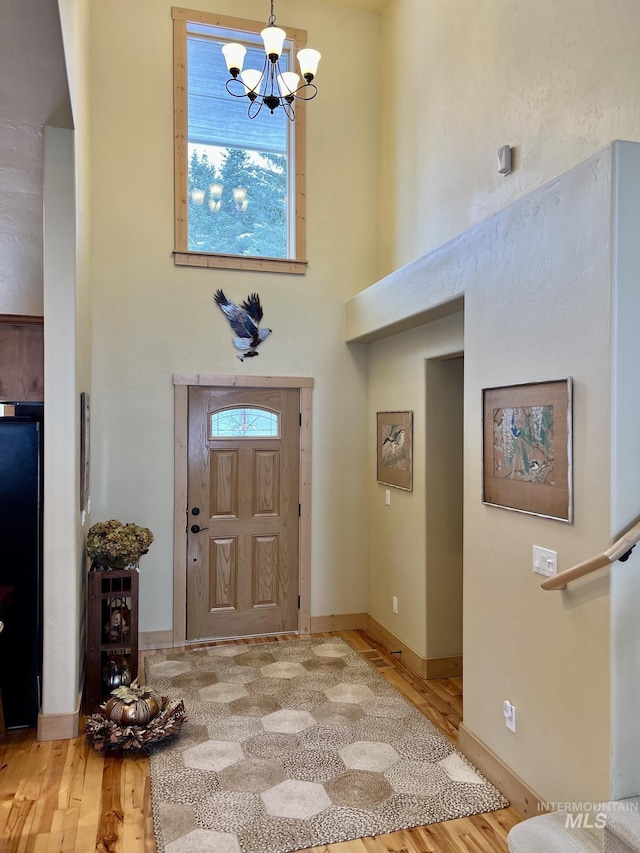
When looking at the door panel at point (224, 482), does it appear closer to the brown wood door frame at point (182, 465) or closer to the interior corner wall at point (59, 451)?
the brown wood door frame at point (182, 465)

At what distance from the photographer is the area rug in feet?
8.45

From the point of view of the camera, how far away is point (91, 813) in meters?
2.69

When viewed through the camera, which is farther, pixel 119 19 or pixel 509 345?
pixel 119 19

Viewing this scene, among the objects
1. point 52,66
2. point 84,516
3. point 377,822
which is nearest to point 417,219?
point 52,66

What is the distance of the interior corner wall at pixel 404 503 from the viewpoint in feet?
13.7

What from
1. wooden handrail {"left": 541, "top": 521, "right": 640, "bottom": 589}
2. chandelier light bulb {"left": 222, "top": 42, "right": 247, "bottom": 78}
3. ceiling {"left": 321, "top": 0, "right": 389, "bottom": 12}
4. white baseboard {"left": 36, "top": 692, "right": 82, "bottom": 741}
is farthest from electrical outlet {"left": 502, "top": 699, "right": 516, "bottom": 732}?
ceiling {"left": 321, "top": 0, "right": 389, "bottom": 12}

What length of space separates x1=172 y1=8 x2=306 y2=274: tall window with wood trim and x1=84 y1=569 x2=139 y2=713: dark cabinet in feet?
8.24

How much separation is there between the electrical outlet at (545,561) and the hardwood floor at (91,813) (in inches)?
43.3

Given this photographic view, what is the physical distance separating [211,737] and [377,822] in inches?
43.9

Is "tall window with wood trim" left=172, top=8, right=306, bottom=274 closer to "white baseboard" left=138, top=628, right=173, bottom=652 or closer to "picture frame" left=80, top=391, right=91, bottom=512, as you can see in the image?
"picture frame" left=80, top=391, right=91, bottom=512

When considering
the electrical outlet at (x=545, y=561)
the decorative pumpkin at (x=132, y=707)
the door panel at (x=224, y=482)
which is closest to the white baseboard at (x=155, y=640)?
the door panel at (x=224, y=482)

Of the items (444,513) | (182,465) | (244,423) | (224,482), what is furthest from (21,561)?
(444,513)

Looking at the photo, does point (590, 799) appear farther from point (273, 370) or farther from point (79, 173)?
point (79, 173)

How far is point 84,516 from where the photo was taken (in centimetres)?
391
